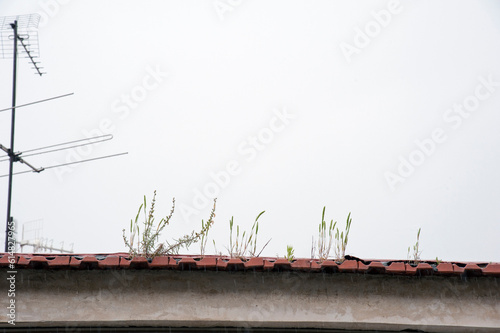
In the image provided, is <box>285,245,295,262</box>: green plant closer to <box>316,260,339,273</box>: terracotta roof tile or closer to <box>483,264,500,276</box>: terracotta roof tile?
<box>316,260,339,273</box>: terracotta roof tile

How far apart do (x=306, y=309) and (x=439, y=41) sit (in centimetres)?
1036

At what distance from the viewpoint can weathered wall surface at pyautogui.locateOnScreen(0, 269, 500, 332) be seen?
5.22m

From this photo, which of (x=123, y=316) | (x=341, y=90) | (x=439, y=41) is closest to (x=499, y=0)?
(x=439, y=41)

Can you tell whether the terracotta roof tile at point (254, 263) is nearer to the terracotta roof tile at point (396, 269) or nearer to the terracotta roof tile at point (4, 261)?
the terracotta roof tile at point (396, 269)

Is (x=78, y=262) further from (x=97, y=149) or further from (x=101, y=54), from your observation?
(x=101, y=54)

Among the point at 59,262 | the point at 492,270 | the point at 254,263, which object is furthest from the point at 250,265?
the point at 492,270

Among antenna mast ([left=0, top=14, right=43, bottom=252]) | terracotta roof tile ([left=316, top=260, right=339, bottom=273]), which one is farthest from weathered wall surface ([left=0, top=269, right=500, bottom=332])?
antenna mast ([left=0, top=14, right=43, bottom=252])

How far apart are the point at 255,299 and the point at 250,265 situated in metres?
0.36

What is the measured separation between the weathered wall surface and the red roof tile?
11 cm

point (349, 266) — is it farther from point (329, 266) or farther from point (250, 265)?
point (250, 265)

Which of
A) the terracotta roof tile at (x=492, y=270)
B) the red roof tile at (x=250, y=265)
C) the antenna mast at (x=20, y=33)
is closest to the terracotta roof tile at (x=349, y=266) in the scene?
the red roof tile at (x=250, y=265)

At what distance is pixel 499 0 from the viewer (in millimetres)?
19797

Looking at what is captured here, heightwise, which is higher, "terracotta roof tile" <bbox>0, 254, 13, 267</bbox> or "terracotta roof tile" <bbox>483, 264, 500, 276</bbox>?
"terracotta roof tile" <bbox>0, 254, 13, 267</bbox>

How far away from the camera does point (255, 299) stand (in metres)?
5.29
